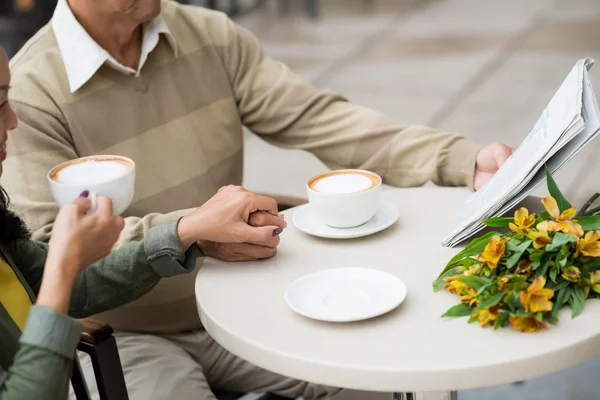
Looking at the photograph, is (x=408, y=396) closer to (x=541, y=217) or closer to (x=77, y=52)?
(x=541, y=217)

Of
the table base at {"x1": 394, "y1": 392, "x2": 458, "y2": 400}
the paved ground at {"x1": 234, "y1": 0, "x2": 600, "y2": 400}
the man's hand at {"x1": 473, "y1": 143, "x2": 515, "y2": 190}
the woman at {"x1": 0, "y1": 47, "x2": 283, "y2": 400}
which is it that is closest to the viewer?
the woman at {"x1": 0, "y1": 47, "x2": 283, "y2": 400}

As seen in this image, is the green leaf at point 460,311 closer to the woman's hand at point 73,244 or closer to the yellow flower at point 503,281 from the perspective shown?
the yellow flower at point 503,281

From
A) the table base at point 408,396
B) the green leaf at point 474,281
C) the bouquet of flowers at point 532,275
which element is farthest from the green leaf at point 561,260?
the table base at point 408,396

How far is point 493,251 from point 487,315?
0.34 feet

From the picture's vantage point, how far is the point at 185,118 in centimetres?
199

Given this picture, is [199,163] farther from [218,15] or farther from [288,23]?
[288,23]

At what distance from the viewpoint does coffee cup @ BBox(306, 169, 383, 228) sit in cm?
150

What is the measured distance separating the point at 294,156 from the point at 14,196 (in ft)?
8.78

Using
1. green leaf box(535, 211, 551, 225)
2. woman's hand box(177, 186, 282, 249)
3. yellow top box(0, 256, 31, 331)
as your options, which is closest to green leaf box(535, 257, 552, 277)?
green leaf box(535, 211, 551, 225)

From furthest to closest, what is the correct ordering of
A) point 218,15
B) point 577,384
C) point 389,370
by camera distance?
1. point 577,384
2. point 218,15
3. point 389,370

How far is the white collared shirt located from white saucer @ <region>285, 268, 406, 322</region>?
2.56 ft

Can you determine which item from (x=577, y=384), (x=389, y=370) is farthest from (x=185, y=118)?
(x=577, y=384)

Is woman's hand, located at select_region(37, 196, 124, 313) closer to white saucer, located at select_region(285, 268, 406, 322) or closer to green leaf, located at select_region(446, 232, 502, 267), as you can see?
white saucer, located at select_region(285, 268, 406, 322)

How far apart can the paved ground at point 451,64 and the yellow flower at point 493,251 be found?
1181mm
